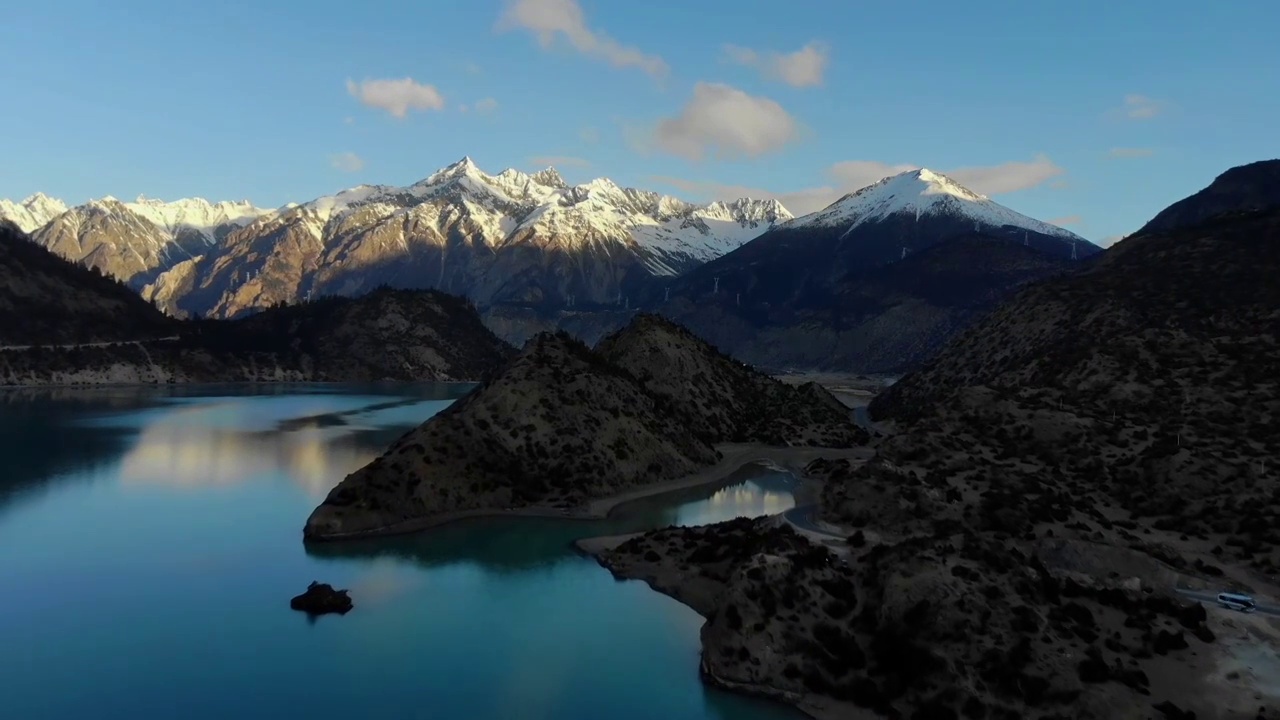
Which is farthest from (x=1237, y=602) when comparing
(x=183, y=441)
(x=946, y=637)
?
(x=183, y=441)

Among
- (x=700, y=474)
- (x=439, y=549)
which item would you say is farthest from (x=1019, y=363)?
(x=439, y=549)

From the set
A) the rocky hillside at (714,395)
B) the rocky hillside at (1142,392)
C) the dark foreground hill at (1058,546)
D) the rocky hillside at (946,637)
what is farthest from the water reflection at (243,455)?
the rocky hillside at (1142,392)

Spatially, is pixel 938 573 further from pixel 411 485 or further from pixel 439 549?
pixel 411 485

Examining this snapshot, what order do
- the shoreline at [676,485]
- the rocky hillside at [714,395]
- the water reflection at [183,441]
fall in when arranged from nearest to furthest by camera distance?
the shoreline at [676,485] → the water reflection at [183,441] → the rocky hillside at [714,395]

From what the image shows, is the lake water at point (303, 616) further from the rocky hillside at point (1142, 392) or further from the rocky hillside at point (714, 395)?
the rocky hillside at point (714, 395)

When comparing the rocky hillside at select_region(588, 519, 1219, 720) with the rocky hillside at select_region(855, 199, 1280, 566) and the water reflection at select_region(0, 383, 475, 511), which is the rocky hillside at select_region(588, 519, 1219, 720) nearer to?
the rocky hillside at select_region(855, 199, 1280, 566)
